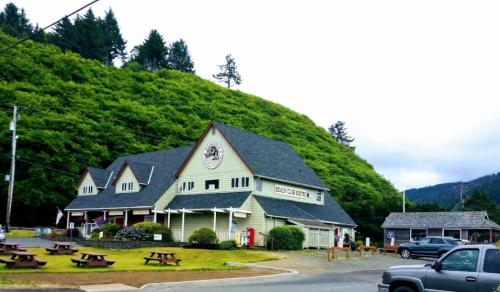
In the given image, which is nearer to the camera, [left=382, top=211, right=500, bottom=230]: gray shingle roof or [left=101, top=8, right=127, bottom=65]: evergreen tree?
[left=382, top=211, right=500, bottom=230]: gray shingle roof

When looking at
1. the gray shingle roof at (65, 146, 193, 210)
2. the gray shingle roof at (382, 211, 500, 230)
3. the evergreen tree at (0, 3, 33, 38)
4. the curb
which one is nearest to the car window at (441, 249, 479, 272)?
the curb

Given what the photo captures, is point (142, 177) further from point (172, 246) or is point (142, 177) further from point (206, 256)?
point (206, 256)

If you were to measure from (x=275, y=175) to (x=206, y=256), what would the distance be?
1258 centimetres

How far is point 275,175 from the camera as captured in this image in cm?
4209

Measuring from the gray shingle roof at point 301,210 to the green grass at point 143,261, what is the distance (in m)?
6.37

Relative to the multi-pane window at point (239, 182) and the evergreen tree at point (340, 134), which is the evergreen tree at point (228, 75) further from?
the multi-pane window at point (239, 182)

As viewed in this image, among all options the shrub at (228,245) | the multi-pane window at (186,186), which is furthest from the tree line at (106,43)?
the shrub at (228,245)

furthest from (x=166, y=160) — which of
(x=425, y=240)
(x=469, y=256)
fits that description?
(x=469, y=256)

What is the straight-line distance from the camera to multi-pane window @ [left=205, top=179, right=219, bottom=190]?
4297 centimetres

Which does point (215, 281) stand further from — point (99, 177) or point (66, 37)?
point (66, 37)

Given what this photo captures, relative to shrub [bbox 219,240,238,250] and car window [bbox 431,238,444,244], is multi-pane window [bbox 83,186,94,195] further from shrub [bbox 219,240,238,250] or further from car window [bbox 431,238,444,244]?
car window [bbox 431,238,444,244]

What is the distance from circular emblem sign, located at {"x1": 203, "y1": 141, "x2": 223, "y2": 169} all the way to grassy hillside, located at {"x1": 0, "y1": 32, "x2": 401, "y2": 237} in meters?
21.3

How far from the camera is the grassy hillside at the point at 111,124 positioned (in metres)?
61.9

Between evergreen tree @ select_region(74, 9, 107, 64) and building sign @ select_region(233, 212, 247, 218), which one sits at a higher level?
evergreen tree @ select_region(74, 9, 107, 64)
